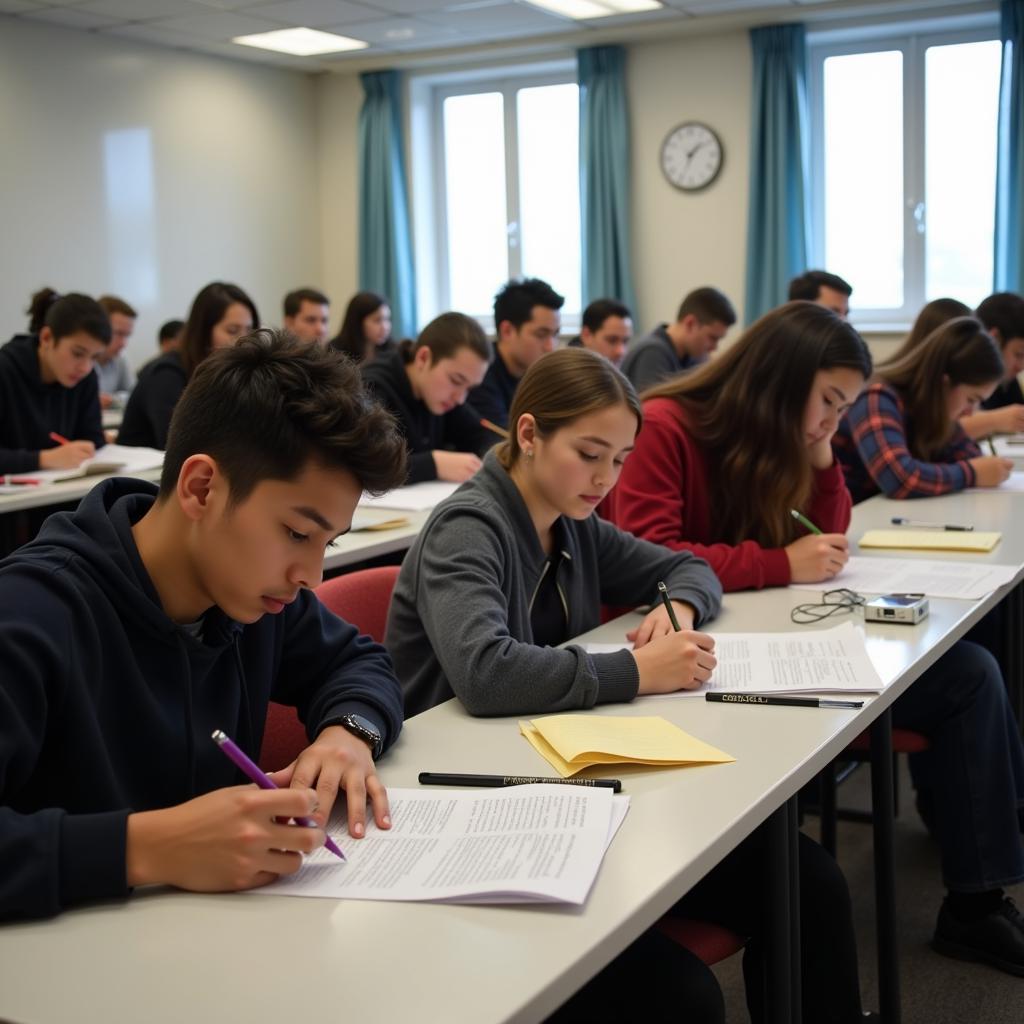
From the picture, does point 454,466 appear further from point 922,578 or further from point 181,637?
point 181,637

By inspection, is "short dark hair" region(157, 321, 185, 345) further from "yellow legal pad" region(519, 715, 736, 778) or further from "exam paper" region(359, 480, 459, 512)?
"yellow legal pad" region(519, 715, 736, 778)

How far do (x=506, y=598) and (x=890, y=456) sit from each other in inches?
76.1

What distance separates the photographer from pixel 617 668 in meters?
1.70

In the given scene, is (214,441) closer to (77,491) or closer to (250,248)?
(77,491)

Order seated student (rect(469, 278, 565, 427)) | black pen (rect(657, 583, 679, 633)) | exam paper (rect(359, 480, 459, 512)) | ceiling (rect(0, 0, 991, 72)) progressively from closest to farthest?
black pen (rect(657, 583, 679, 633)), exam paper (rect(359, 480, 459, 512)), seated student (rect(469, 278, 565, 427)), ceiling (rect(0, 0, 991, 72))

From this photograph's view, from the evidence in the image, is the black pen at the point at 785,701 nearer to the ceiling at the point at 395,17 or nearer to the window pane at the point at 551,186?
the ceiling at the point at 395,17

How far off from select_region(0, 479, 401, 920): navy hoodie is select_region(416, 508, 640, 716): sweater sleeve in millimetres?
157

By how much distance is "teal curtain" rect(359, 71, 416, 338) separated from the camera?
8.91 m

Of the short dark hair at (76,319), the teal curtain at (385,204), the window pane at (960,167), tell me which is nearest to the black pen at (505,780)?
the short dark hair at (76,319)

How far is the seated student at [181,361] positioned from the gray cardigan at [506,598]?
2.83 metres

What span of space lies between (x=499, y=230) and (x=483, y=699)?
7780 mm

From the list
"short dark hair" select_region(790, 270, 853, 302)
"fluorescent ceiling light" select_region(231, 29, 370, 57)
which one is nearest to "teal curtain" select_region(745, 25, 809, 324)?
"short dark hair" select_region(790, 270, 853, 302)

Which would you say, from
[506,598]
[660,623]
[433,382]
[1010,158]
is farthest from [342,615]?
[1010,158]

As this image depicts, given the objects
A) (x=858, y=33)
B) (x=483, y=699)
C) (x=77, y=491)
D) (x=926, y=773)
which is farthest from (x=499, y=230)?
(x=483, y=699)
